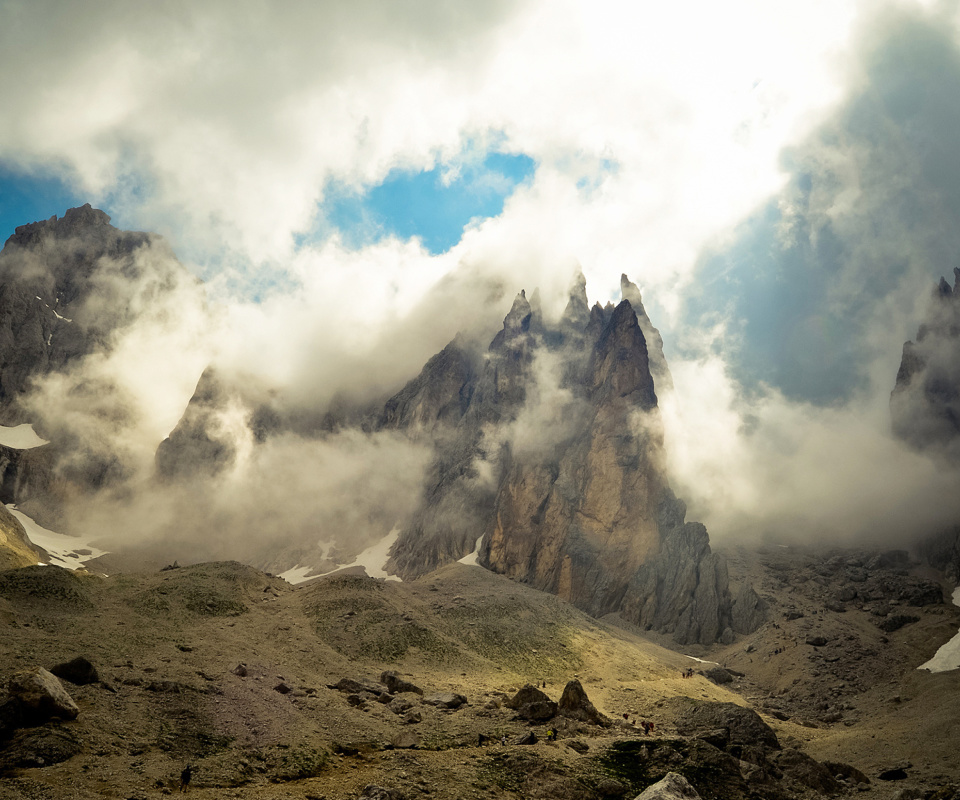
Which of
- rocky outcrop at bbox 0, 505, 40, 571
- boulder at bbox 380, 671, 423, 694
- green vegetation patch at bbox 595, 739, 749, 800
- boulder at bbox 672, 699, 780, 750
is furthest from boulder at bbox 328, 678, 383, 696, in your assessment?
rocky outcrop at bbox 0, 505, 40, 571

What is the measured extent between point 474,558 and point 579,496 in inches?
1263

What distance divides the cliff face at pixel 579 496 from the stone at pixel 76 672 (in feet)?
340

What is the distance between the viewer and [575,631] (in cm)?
8431

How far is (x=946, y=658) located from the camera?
73.3 m

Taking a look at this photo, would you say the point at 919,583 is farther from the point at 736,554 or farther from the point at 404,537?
the point at 404,537

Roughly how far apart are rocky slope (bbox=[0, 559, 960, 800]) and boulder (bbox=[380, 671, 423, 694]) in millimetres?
122

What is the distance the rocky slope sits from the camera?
85.7 ft

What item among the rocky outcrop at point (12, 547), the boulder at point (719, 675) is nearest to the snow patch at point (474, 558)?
the boulder at point (719, 675)

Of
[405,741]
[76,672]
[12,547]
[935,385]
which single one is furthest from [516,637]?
[935,385]

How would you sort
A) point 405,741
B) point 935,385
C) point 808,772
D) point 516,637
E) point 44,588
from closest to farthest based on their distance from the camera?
point 405,741 < point 808,772 < point 44,588 < point 516,637 < point 935,385

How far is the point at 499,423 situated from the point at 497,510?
34.9 metres

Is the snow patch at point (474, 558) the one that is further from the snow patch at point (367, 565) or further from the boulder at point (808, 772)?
the boulder at point (808, 772)

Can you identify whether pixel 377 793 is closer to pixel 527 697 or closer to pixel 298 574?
pixel 527 697

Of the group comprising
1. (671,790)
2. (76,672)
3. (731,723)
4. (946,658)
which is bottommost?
(731,723)
